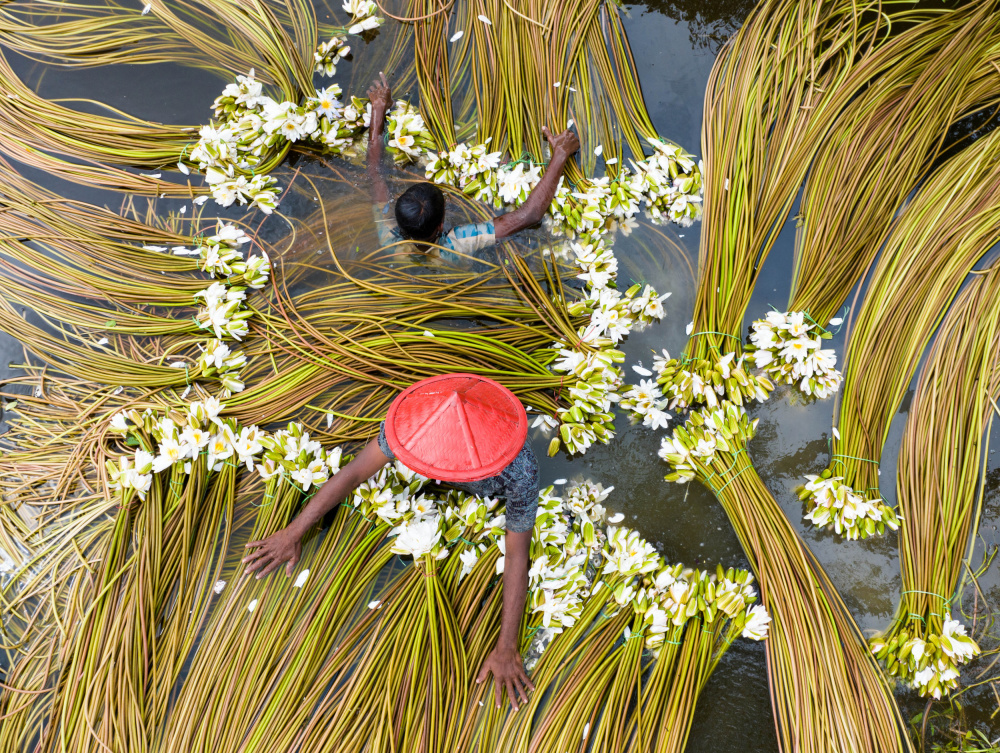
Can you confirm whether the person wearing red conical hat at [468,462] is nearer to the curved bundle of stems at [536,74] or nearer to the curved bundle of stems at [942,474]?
the curved bundle of stems at [536,74]

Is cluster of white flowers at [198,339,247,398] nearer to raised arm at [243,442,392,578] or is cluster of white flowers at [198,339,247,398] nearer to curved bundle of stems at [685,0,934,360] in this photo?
raised arm at [243,442,392,578]

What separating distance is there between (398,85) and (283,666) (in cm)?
253

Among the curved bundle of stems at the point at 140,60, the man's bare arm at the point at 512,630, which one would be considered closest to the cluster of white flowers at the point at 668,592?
the man's bare arm at the point at 512,630

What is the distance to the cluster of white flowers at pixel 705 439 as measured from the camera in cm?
225

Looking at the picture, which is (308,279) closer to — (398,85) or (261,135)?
(261,135)

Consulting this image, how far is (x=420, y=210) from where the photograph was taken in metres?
2.03

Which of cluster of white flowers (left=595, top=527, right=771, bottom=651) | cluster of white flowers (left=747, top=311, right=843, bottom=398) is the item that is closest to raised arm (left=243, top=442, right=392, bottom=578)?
cluster of white flowers (left=595, top=527, right=771, bottom=651)

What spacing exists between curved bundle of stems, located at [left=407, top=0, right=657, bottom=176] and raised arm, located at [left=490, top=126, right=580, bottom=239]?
9cm

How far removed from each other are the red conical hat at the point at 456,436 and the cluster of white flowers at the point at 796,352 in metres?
1.40

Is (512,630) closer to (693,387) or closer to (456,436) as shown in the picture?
(456,436)

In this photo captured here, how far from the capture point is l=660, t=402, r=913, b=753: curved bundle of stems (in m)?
2.02

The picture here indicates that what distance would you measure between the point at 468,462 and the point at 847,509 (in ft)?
5.77

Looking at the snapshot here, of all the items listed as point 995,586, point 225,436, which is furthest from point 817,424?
point 225,436

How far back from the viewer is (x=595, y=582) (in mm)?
2238
